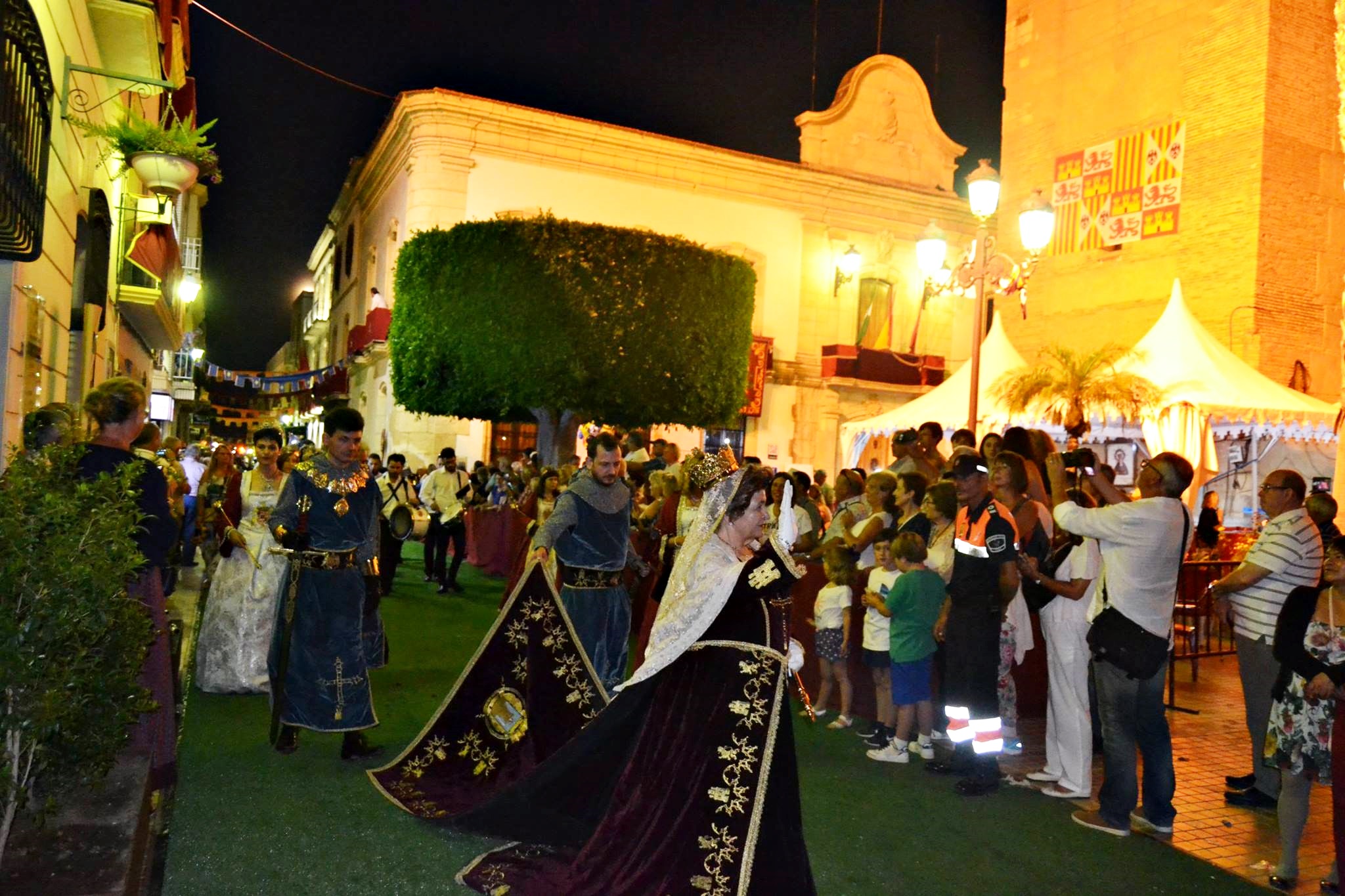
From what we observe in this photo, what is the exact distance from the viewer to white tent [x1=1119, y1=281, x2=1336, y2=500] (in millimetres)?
11375

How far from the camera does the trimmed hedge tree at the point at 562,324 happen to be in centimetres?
1981

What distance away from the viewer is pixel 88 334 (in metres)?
10.4

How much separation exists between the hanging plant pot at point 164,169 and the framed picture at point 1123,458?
39.5 ft

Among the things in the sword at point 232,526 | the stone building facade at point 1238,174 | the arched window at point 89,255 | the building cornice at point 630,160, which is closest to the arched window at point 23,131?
the sword at point 232,526

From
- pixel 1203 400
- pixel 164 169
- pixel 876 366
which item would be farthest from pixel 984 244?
pixel 876 366

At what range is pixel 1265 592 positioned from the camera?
605 cm

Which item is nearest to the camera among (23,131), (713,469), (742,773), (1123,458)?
(742,773)

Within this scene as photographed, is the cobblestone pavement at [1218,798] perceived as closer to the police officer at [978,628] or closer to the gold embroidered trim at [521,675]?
the police officer at [978,628]

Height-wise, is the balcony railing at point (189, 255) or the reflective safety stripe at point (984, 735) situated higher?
the balcony railing at point (189, 255)

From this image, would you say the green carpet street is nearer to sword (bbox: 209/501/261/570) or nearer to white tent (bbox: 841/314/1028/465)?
sword (bbox: 209/501/261/570)

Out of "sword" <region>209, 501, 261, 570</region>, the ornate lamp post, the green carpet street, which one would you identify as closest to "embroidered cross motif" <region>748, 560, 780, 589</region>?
the green carpet street

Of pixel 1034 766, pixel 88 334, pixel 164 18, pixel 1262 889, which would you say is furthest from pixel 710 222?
pixel 1262 889

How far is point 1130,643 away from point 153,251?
37.8 ft

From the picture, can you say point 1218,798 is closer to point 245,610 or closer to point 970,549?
point 970,549
